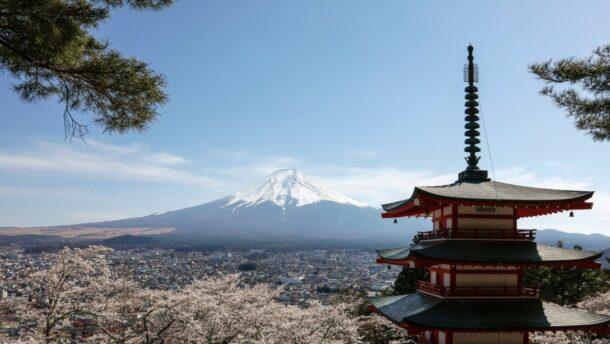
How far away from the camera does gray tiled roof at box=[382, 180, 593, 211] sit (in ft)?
34.8

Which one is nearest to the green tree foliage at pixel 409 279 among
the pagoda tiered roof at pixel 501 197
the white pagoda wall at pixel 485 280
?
the pagoda tiered roof at pixel 501 197

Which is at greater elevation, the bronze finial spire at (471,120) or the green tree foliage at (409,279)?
the bronze finial spire at (471,120)

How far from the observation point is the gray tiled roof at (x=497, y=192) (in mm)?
10617

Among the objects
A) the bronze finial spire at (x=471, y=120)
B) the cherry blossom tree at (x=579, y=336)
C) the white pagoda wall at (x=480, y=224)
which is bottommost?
the cherry blossom tree at (x=579, y=336)

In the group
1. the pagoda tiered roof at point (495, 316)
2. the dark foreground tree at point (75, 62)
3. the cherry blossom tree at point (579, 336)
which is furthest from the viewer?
the cherry blossom tree at point (579, 336)

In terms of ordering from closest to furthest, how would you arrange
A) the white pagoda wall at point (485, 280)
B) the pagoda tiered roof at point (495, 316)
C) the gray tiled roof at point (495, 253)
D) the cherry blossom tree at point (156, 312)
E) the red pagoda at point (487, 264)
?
the pagoda tiered roof at point (495, 316) → the red pagoda at point (487, 264) → the gray tiled roof at point (495, 253) → the white pagoda wall at point (485, 280) → the cherry blossom tree at point (156, 312)

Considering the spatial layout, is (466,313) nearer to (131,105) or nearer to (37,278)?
(131,105)

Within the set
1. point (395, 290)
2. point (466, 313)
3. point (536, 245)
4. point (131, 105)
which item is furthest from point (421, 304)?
point (395, 290)

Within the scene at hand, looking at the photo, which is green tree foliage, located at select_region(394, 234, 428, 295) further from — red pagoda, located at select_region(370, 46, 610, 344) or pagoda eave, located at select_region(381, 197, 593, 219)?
red pagoda, located at select_region(370, 46, 610, 344)

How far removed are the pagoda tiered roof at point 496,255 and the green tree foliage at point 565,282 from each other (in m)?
16.6

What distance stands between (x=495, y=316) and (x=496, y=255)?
1276 millimetres

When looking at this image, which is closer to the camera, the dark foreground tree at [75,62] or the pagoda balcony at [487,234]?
the dark foreground tree at [75,62]

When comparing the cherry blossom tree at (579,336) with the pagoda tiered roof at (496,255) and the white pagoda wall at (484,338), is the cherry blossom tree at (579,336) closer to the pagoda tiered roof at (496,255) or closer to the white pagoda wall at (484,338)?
the pagoda tiered roof at (496,255)

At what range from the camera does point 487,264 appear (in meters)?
10.3
